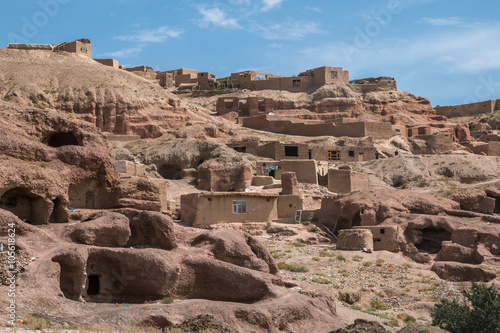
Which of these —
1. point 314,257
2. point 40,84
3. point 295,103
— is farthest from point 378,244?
point 295,103

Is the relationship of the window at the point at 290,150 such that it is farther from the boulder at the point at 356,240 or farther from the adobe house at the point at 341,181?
the boulder at the point at 356,240

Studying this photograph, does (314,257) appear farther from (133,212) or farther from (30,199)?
(30,199)

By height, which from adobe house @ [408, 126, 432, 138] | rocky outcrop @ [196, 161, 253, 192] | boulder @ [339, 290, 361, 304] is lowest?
boulder @ [339, 290, 361, 304]

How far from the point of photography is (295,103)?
259 feet

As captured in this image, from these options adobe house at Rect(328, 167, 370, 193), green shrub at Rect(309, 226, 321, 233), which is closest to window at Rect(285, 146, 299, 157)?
adobe house at Rect(328, 167, 370, 193)

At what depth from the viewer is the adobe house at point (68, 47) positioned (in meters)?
68.8

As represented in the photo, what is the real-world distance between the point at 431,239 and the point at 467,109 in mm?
53800

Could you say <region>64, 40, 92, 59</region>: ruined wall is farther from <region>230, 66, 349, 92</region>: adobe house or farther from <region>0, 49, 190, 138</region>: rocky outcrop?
<region>230, 66, 349, 92</region>: adobe house

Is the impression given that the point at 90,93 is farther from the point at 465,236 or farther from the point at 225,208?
the point at 465,236

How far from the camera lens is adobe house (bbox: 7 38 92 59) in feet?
226

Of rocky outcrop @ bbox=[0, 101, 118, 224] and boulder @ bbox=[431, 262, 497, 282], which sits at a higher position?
rocky outcrop @ bbox=[0, 101, 118, 224]

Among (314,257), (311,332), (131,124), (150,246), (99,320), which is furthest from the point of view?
(131,124)

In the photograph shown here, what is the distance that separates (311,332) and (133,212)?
262 inches

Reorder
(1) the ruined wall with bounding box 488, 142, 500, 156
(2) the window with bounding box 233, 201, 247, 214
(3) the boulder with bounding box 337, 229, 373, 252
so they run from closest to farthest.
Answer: (3) the boulder with bounding box 337, 229, 373, 252 → (2) the window with bounding box 233, 201, 247, 214 → (1) the ruined wall with bounding box 488, 142, 500, 156
